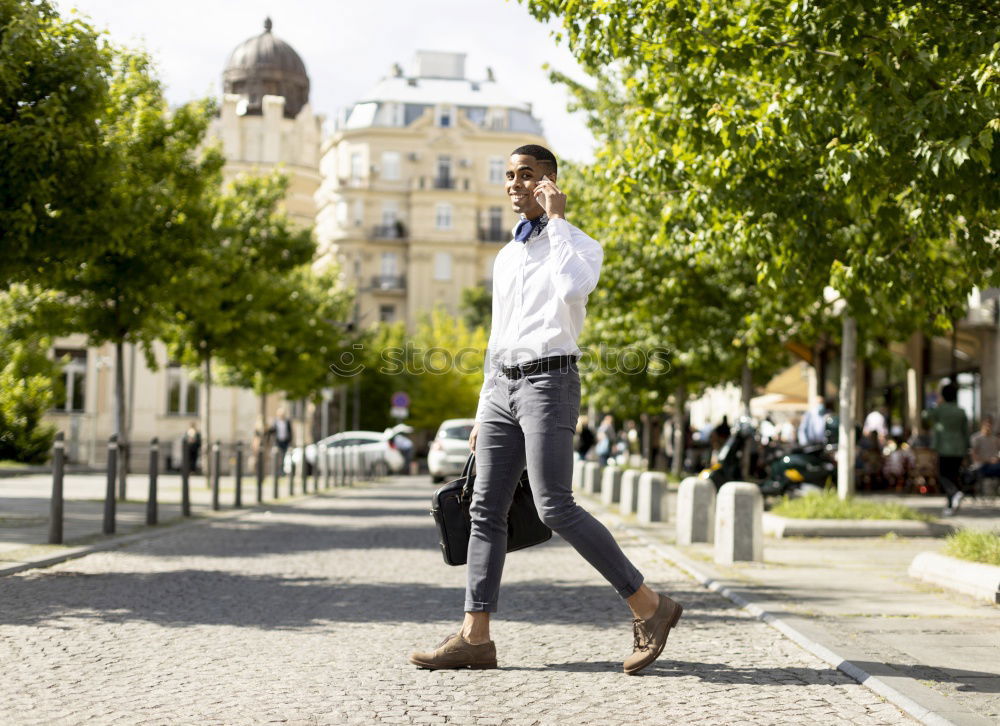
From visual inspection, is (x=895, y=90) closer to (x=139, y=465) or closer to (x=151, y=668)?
(x=151, y=668)

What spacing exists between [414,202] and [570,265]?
83013 mm

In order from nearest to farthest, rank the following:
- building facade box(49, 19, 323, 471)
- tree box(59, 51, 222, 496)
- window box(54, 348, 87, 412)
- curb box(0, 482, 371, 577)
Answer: curb box(0, 482, 371, 577), tree box(59, 51, 222, 496), building facade box(49, 19, 323, 471), window box(54, 348, 87, 412)

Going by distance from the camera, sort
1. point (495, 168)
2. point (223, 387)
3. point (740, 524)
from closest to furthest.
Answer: point (740, 524) < point (223, 387) < point (495, 168)

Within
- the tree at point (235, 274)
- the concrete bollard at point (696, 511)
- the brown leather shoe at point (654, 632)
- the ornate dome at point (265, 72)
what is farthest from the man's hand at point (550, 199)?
the ornate dome at point (265, 72)

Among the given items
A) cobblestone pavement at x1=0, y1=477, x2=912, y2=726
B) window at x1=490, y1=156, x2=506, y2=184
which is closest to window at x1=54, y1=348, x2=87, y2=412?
cobblestone pavement at x1=0, y1=477, x2=912, y2=726

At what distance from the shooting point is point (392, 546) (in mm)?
13508

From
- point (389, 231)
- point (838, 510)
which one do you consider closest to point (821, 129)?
point (838, 510)

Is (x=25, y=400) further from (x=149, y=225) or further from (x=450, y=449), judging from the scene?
(x=149, y=225)

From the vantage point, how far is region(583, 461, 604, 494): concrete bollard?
2656 cm

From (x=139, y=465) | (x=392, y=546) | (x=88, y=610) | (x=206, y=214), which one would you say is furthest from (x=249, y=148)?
(x=88, y=610)

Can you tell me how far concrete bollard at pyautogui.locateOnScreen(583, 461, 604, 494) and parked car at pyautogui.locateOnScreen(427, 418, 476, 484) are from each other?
5.23 meters

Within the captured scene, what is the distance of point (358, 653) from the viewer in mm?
6473

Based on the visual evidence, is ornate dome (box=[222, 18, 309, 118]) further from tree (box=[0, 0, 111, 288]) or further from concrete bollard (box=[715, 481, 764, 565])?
concrete bollard (box=[715, 481, 764, 565])

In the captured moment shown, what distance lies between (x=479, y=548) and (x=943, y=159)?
12.0 feet
